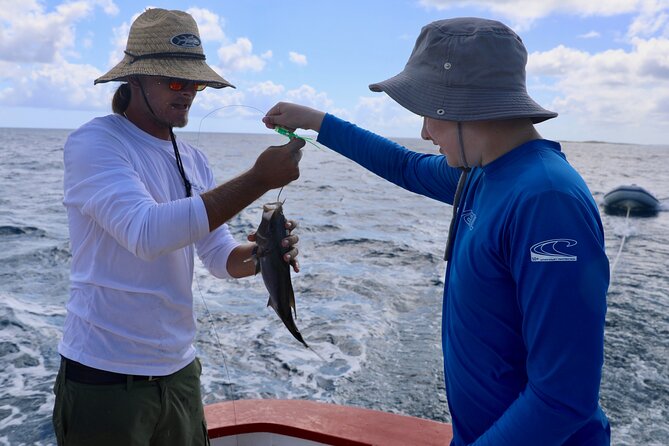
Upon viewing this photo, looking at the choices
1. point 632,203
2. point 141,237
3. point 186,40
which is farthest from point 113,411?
point 632,203

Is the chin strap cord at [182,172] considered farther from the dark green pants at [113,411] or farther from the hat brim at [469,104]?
the hat brim at [469,104]

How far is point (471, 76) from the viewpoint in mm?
1786

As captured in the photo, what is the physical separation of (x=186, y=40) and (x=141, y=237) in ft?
3.96

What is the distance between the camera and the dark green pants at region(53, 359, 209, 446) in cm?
266

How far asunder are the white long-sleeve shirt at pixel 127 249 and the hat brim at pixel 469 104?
1.06 meters

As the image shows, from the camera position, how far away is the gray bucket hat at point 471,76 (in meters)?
1.76

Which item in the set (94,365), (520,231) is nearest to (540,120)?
(520,231)

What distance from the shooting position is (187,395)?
302 centimetres

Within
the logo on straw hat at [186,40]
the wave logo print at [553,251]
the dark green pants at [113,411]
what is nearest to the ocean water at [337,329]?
the logo on straw hat at [186,40]

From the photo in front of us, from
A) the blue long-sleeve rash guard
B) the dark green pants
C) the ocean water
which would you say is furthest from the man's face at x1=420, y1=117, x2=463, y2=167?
the ocean water

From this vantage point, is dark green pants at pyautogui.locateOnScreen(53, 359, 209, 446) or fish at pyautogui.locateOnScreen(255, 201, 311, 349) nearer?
dark green pants at pyautogui.locateOnScreen(53, 359, 209, 446)

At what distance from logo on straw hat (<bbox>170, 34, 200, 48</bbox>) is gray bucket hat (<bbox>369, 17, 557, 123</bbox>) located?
1.52 m

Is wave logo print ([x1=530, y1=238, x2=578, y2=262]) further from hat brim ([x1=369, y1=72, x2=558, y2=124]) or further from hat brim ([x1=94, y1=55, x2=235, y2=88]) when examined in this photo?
hat brim ([x1=94, y1=55, x2=235, y2=88])

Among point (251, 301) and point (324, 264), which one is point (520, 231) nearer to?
point (251, 301)
